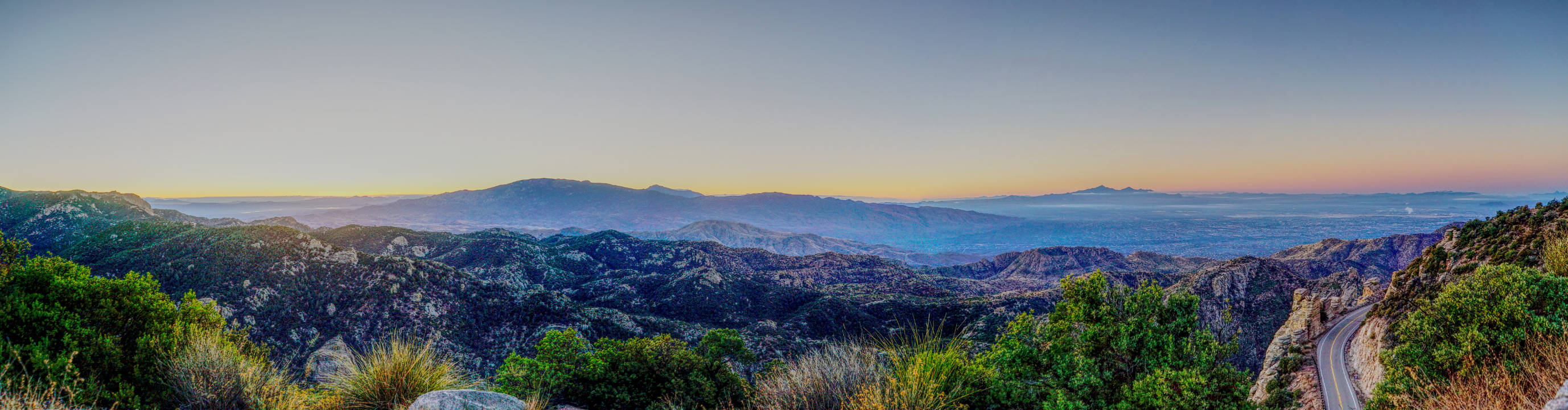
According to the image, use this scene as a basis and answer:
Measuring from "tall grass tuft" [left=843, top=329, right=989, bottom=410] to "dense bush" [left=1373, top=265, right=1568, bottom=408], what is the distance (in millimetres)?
7417

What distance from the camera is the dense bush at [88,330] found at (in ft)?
19.7

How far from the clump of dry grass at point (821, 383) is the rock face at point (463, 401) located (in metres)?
3.51

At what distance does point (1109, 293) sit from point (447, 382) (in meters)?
12.7

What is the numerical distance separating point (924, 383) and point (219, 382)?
921cm

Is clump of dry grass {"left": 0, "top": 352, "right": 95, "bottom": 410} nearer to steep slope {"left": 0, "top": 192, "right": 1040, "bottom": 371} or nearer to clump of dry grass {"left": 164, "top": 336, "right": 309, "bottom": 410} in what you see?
clump of dry grass {"left": 164, "top": 336, "right": 309, "bottom": 410}

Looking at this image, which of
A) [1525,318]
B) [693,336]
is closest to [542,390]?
[1525,318]

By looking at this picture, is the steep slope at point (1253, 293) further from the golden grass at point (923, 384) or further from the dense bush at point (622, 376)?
the golden grass at point (923, 384)

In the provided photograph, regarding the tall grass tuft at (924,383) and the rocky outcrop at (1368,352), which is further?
the rocky outcrop at (1368,352)

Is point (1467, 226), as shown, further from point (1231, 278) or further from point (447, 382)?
point (447, 382)

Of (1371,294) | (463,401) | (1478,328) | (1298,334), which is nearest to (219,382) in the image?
(463,401)

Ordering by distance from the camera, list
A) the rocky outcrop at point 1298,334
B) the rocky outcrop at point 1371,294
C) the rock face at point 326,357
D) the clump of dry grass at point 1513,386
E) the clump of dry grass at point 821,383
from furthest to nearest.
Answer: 1. the rocky outcrop at point 1371,294
2. the rock face at point 326,357
3. the rocky outcrop at point 1298,334
4. the clump of dry grass at point 821,383
5. the clump of dry grass at point 1513,386

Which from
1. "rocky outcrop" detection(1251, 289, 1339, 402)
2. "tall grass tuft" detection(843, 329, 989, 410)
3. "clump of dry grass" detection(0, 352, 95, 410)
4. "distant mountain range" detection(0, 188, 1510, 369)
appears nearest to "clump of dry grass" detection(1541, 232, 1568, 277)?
"distant mountain range" detection(0, 188, 1510, 369)

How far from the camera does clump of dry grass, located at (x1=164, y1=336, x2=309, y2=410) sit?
6387mm

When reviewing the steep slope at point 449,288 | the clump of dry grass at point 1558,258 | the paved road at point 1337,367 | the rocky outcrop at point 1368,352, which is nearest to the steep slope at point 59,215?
the steep slope at point 449,288
